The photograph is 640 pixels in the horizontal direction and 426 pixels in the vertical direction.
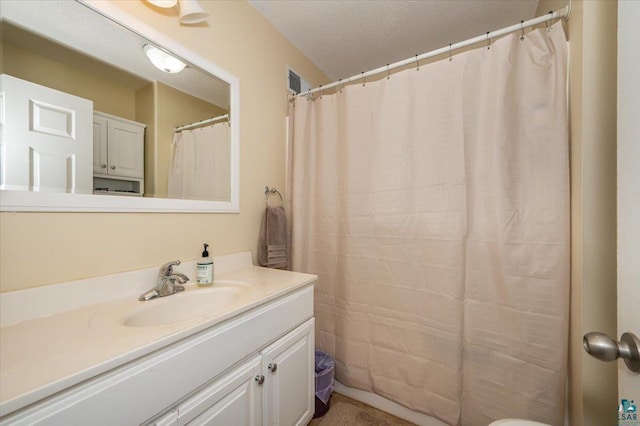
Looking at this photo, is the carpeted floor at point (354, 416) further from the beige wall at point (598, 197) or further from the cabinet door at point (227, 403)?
the beige wall at point (598, 197)

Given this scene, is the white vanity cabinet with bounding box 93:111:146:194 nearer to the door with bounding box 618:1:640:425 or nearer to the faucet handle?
the faucet handle

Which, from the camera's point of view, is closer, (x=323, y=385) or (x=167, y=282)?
(x=167, y=282)

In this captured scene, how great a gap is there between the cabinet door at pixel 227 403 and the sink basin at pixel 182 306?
0.77 feet

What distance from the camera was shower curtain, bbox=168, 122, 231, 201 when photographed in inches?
46.9

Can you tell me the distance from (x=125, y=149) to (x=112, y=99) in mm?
195

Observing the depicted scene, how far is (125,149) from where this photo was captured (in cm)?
102

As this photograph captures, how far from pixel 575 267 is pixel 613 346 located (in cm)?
69

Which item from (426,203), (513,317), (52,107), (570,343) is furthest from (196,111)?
(570,343)

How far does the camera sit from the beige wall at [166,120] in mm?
1124

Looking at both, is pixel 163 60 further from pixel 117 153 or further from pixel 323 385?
pixel 323 385

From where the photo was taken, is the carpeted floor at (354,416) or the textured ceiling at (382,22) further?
the textured ceiling at (382,22)

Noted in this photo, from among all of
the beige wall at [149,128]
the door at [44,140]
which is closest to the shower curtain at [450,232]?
the beige wall at [149,128]

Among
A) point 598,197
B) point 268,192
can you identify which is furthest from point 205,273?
point 598,197

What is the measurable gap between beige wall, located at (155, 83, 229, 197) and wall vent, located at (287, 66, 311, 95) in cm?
86
